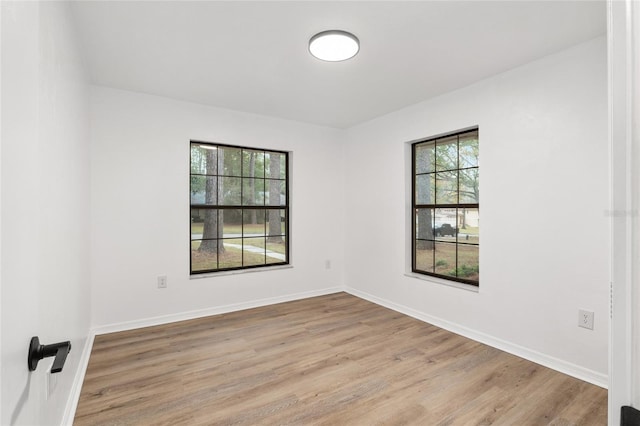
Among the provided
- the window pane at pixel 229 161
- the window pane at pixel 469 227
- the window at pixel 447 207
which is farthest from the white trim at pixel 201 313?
the window pane at pixel 469 227

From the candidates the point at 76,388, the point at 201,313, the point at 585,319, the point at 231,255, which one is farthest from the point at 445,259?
the point at 76,388

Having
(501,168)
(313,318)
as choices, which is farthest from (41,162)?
(501,168)

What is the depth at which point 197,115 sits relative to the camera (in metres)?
3.74

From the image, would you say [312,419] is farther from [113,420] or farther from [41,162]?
[41,162]

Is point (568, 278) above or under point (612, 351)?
under

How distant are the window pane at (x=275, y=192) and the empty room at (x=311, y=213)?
0.03m

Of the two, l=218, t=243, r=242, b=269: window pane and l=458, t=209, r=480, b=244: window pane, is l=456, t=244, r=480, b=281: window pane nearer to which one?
l=458, t=209, r=480, b=244: window pane

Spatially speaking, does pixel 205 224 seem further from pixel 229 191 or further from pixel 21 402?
pixel 21 402

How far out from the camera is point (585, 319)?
2.39 meters

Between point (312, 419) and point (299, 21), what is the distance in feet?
8.30

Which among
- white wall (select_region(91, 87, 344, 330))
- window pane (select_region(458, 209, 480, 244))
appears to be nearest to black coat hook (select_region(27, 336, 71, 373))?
white wall (select_region(91, 87, 344, 330))

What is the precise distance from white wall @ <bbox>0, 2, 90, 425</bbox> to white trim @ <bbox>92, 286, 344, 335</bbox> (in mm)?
789

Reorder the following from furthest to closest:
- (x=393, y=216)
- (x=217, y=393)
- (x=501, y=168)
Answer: (x=393, y=216) → (x=501, y=168) → (x=217, y=393)

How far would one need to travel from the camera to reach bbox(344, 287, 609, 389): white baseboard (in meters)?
2.34
